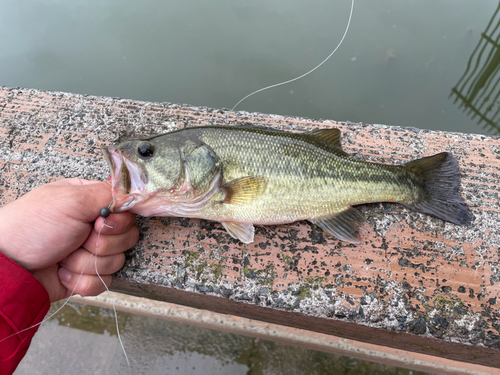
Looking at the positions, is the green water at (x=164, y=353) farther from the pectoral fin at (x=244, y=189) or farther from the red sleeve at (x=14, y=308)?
the pectoral fin at (x=244, y=189)

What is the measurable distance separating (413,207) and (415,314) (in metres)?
0.74

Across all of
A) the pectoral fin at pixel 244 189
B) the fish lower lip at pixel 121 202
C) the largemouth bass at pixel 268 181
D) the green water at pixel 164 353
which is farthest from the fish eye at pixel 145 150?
the green water at pixel 164 353

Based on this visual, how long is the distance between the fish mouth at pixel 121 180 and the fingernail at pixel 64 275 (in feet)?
Answer: 1.78

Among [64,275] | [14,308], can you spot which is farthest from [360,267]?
[14,308]

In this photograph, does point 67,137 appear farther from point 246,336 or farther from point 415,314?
point 415,314

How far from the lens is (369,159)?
7.94 feet

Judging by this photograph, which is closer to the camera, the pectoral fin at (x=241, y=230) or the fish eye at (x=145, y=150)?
the fish eye at (x=145, y=150)

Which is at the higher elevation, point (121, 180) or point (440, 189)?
Answer: point (440, 189)

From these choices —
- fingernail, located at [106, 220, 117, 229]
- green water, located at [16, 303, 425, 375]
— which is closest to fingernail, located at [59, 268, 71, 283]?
fingernail, located at [106, 220, 117, 229]

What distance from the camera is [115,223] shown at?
1.81 m

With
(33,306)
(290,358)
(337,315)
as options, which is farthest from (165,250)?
(290,358)

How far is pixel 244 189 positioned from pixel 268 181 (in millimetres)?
181

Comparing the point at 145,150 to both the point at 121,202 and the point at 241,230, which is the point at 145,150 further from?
the point at 241,230

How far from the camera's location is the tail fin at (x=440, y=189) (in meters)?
2.08
